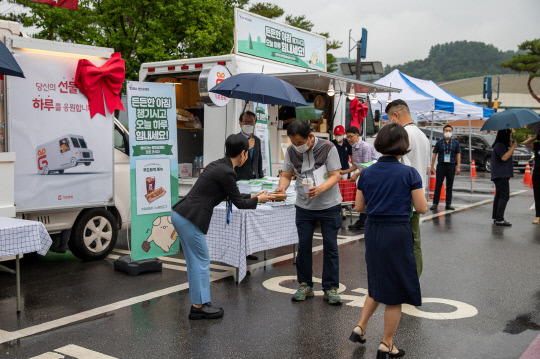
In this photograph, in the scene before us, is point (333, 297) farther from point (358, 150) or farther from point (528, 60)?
point (528, 60)

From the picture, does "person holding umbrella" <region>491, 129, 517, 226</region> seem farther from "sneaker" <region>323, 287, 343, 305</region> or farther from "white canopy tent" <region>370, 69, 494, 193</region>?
"sneaker" <region>323, 287, 343, 305</region>

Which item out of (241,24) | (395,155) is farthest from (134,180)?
(241,24)

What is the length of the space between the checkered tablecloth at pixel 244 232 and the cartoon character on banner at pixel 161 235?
2.42ft

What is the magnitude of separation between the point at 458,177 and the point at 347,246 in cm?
1725

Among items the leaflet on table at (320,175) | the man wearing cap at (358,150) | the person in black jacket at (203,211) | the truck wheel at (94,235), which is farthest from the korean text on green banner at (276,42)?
the person in black jacket at (203,211)

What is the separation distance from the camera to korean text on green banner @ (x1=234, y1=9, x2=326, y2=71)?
32.3 ft

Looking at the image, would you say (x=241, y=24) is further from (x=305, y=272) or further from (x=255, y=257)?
(x=305, y=272)

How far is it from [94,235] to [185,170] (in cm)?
239

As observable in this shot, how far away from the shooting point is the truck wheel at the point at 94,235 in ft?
25.2

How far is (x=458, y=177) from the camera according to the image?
973 inches

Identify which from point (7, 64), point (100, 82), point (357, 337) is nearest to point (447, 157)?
point (100, 82)

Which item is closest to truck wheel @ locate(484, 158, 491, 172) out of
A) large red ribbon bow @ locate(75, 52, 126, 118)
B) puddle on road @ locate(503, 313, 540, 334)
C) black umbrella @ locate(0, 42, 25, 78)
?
large red ribbon bow @ locate(75, 52, 126, 118)

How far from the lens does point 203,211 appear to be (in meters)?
5.17

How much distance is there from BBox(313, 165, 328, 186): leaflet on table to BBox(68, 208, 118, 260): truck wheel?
3.61 m
